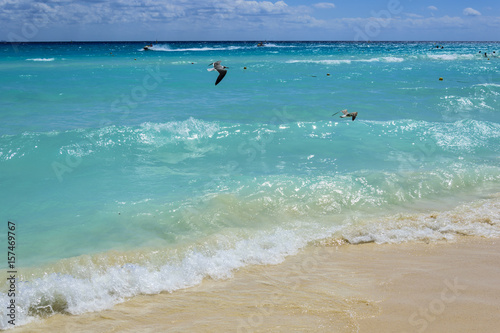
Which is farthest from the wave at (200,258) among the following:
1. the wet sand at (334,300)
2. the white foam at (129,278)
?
the wet sand at (334,300)

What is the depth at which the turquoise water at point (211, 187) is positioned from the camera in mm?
5219

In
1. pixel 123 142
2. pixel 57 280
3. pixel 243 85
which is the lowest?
pixel 57 280

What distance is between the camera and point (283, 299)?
432 centimetres

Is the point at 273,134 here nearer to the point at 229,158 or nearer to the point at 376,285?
the point at 229,158

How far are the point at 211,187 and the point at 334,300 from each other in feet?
13.4

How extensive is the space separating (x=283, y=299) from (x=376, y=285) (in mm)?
1083

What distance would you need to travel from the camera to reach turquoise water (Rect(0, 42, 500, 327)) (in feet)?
17.1

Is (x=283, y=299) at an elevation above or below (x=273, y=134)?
below

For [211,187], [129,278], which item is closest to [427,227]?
[211,187]

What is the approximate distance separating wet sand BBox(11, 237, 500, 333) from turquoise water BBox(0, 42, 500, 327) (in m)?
0.31

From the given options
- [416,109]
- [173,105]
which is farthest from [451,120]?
[173,105]

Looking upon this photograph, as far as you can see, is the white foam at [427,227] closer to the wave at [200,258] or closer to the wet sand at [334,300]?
the wave at [200,258]

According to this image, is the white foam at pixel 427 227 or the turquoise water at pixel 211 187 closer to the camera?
the turquoise water at pixel 211 187

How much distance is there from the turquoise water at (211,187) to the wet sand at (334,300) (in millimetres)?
311
